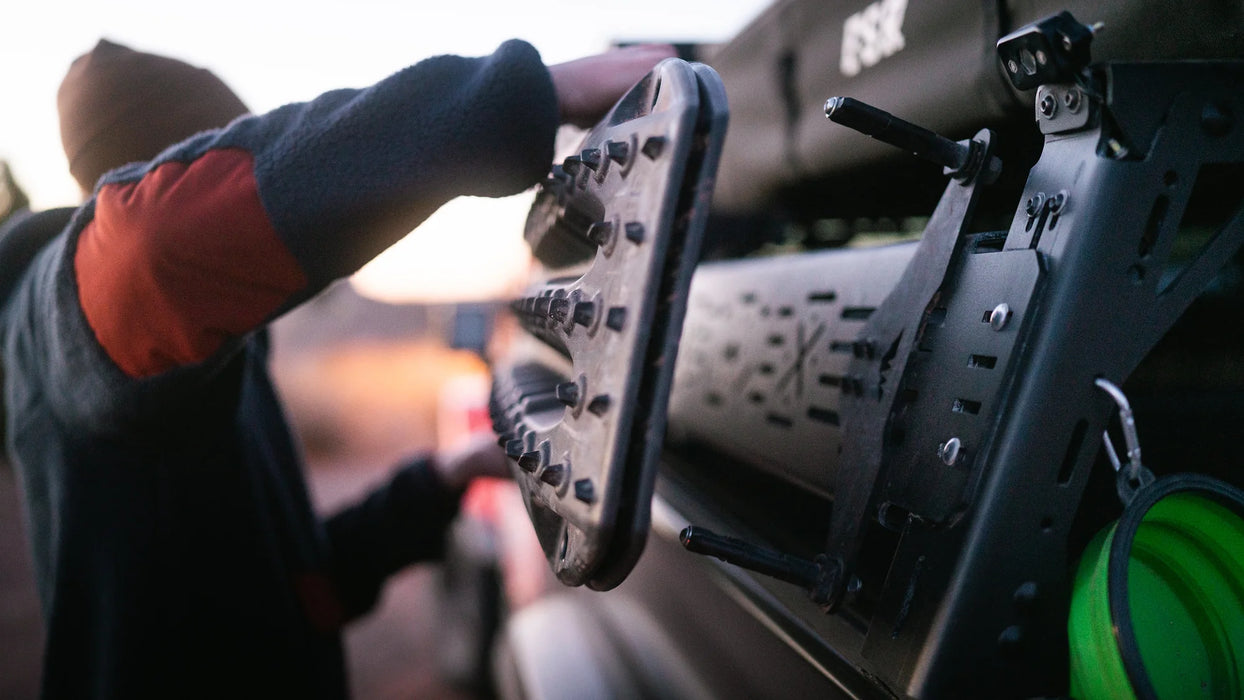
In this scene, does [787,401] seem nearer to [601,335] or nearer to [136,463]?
[601,335]

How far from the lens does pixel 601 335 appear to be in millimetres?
526

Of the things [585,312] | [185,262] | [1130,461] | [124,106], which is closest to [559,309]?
[585,312]

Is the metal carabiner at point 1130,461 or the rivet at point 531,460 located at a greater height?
the metal carabiner at point 1130,461

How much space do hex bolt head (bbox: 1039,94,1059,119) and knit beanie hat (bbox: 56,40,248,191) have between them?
1.36 meters

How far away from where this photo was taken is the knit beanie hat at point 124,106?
127cm

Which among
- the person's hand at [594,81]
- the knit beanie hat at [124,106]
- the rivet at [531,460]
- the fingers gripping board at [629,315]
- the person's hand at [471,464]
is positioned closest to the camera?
the fingers gripping board at [629,315]

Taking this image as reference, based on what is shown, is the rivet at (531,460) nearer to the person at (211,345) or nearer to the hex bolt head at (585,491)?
the hex bolt head at (585,491)

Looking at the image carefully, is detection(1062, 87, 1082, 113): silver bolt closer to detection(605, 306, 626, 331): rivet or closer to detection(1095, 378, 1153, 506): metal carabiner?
detection(1095, 378, 1153, 506): metal carabiner

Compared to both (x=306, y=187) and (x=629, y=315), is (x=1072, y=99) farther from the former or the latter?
(x=306, y=187)

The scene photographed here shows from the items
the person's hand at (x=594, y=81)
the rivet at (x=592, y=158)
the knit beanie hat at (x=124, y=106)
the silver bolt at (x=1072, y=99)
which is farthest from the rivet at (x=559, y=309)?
the knit beanie hat at (x=124, y=106)

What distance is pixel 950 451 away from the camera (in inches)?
24.9

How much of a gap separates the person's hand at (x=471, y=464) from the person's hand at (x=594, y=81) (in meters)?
1.13

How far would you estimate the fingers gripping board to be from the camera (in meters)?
0.48

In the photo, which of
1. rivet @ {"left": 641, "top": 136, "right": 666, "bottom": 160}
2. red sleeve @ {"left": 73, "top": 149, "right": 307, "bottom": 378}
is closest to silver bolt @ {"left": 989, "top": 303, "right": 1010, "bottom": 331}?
rivet @ {"left": 641, "top": 136, "right": 666, "bottom": 160}
